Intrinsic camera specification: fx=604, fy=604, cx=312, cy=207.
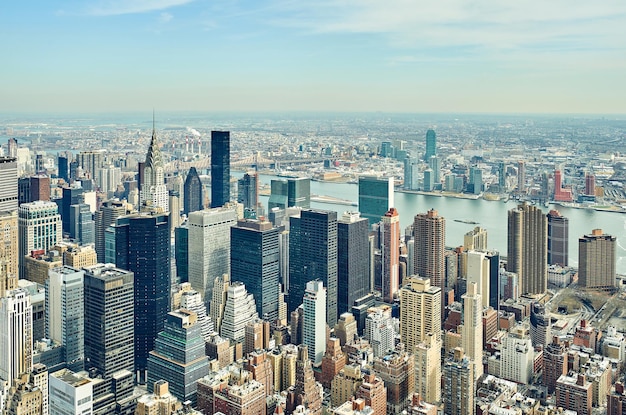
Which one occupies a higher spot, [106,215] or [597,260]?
[106,215]

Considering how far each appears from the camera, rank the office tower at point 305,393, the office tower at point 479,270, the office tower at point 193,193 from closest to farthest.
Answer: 1. the office tower at point 305,393
2. the office tower at point 479,270
3. the office tower at point 193,193

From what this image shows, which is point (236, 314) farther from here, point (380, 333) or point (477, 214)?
point (477, 214)

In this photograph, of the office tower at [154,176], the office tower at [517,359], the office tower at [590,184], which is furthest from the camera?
the office tower at [154,176]

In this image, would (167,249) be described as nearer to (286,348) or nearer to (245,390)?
(286,348)

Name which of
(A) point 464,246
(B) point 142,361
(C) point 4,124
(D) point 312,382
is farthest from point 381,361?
(C) point 4,124

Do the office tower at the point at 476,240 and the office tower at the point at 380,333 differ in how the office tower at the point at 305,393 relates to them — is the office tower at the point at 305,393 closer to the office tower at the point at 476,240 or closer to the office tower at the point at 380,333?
the office tower at the point at 380,333

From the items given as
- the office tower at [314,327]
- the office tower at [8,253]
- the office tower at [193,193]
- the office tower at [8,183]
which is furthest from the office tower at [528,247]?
the office tower at [8,183]

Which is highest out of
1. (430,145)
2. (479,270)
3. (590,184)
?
(430,145)

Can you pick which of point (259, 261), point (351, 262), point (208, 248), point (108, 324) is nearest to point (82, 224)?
point (208, 248)
